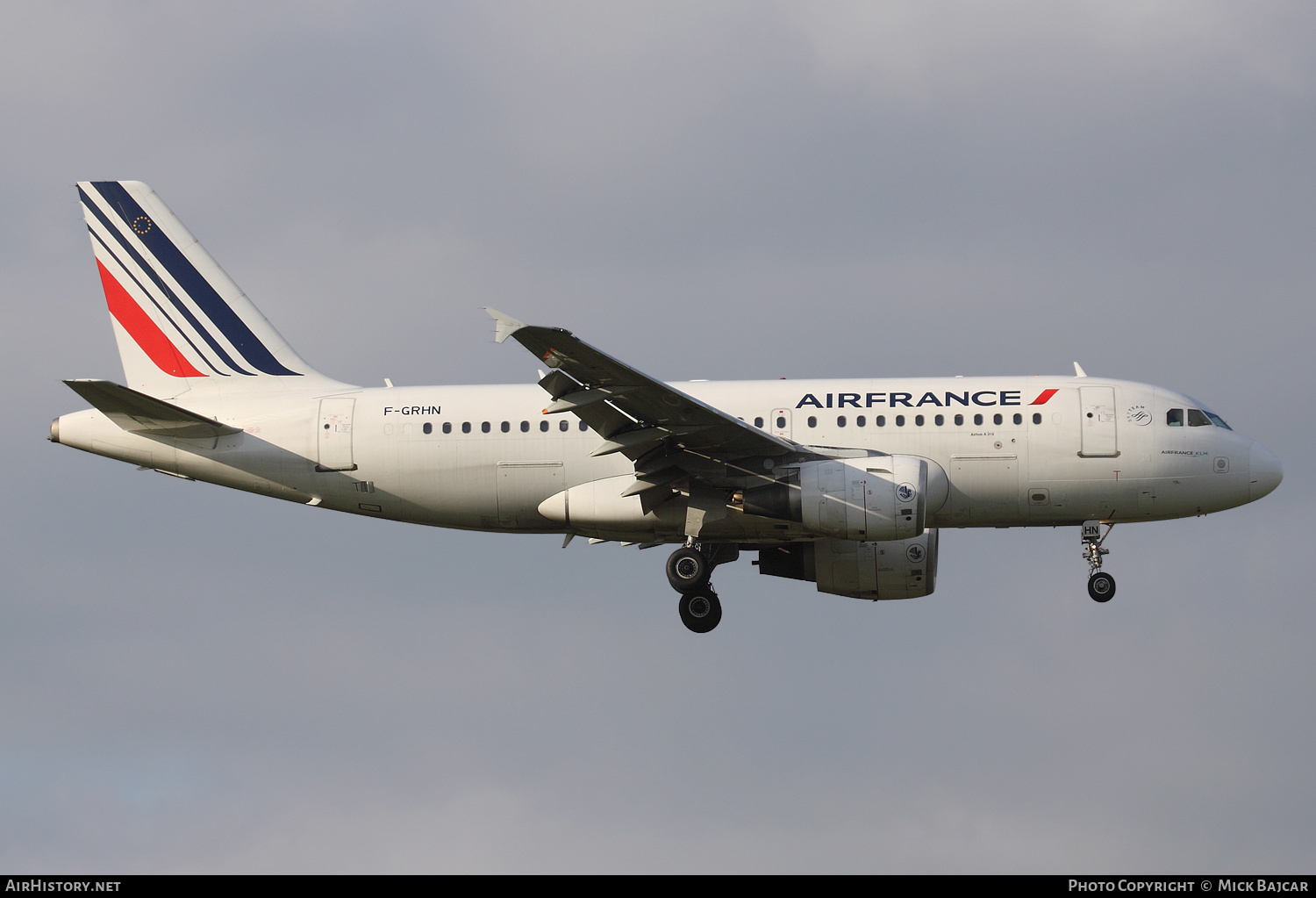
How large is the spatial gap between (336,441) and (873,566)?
12996 mm

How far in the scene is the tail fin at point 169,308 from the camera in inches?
1452

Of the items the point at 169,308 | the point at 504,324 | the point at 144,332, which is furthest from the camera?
the point at 169,308

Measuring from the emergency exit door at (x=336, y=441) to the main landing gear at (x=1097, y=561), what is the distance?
1699 centimetres

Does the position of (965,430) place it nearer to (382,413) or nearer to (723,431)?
(723,431)

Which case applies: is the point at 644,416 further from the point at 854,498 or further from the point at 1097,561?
the point at 1097,561

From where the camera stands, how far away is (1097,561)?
113 ft

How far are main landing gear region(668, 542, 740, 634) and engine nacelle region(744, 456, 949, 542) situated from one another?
8.49ft

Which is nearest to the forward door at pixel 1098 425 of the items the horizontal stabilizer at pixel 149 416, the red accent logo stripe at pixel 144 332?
the horizontal stabilizer at pixel 149 416

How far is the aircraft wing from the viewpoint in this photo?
2889cm

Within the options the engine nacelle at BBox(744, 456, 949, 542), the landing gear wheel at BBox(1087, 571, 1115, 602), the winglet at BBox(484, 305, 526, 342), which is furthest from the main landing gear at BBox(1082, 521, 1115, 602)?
the winglet at BBox(484, 305, 526, 342)

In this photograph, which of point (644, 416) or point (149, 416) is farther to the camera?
point (149, 416)

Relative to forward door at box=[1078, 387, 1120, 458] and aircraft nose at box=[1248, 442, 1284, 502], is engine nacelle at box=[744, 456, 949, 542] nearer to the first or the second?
forward door at box=[1078, 387, 1120, 458]

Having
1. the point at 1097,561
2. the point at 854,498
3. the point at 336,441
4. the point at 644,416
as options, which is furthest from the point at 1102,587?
the point at 336,441

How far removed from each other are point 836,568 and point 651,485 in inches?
234
